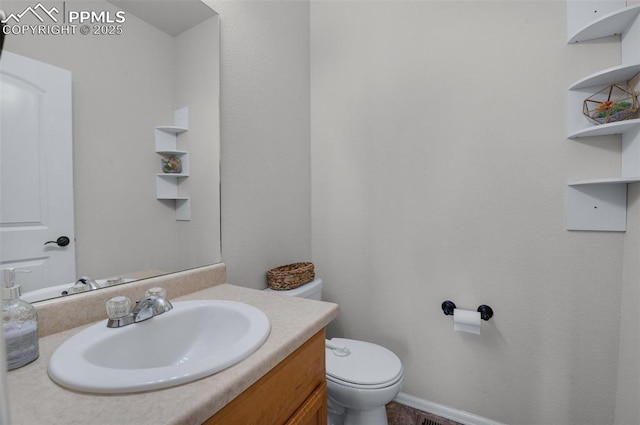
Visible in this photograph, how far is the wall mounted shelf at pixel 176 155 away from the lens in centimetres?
99

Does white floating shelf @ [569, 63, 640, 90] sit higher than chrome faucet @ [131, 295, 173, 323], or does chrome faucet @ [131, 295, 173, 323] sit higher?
white floating shelf @ [569, 63, 640, 90]

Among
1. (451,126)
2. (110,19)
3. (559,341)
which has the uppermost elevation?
(110,19)

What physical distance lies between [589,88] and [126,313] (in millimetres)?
1827

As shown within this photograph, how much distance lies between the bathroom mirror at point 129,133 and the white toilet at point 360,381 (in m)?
0.66

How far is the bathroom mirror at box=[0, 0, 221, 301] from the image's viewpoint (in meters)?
0.74

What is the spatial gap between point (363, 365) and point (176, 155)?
3.78 feet

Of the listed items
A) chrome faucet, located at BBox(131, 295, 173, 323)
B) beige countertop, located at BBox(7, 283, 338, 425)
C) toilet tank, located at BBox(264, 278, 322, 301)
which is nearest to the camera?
beige countertop, located at BBox(7, 283, 338, 425)

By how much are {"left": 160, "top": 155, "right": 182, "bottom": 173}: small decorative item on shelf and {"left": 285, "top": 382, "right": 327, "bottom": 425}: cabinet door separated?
0.85 meters

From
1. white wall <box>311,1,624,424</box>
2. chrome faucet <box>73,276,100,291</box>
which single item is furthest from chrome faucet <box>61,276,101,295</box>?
white wall <box>311,1,624,424</box>

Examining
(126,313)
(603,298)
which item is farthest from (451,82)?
(126,313)

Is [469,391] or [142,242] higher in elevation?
[142,242]

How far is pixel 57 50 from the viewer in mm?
760

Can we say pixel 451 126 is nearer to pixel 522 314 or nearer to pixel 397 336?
pixel 522 314

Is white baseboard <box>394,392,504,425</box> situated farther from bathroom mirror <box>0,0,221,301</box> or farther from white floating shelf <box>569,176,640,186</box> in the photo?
bathroom mirror <box>0,0,221,301</box>
